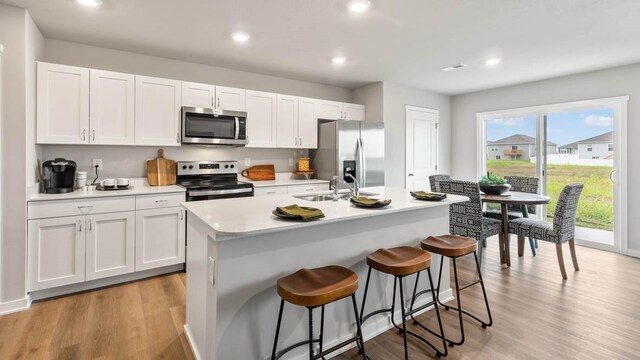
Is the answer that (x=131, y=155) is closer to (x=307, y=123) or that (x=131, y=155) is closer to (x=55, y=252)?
(x=55, y=252)

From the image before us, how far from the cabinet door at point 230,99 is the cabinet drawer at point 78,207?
1522 millimetres

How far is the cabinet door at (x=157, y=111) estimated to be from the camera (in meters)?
3.35

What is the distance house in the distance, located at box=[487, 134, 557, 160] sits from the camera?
4.96 m

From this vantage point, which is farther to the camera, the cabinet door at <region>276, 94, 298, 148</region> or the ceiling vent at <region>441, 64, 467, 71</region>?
the cabinet door at <region>276, 94, 298, 148</region>

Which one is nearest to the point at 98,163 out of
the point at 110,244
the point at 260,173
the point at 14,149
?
the point at 14,149

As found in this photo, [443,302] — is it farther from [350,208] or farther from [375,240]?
[350,208]

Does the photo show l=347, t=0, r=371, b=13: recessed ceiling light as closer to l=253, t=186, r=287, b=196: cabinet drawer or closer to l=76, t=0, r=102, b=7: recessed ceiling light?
l=76, t=0, r=102, b=7: recessed ceiling light

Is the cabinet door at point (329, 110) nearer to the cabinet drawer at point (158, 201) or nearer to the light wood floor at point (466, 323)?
the cabinet drawer at point (158, 201)

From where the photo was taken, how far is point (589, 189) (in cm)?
447

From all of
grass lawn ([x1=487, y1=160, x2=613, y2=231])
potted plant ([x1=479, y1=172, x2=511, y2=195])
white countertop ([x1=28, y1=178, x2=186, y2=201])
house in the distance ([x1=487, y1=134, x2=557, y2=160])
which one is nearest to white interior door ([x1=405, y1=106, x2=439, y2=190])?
house in the distance ([x1=487, y1=134, x2=557, y2=160])

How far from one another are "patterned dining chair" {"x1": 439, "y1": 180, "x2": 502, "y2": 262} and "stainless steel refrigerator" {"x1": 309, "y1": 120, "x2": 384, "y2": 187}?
1272 millimetres

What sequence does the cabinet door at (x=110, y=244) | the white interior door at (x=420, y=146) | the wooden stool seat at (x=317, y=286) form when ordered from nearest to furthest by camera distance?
the wooden stool seat at (x=317, y=286), the cabinet door at (x=110, y=244), the white interior door at (x=420, y=146)

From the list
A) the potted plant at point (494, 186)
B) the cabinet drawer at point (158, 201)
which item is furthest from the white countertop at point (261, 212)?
the potted plant at point (494, 186)

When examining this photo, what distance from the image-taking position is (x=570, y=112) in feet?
15.0
